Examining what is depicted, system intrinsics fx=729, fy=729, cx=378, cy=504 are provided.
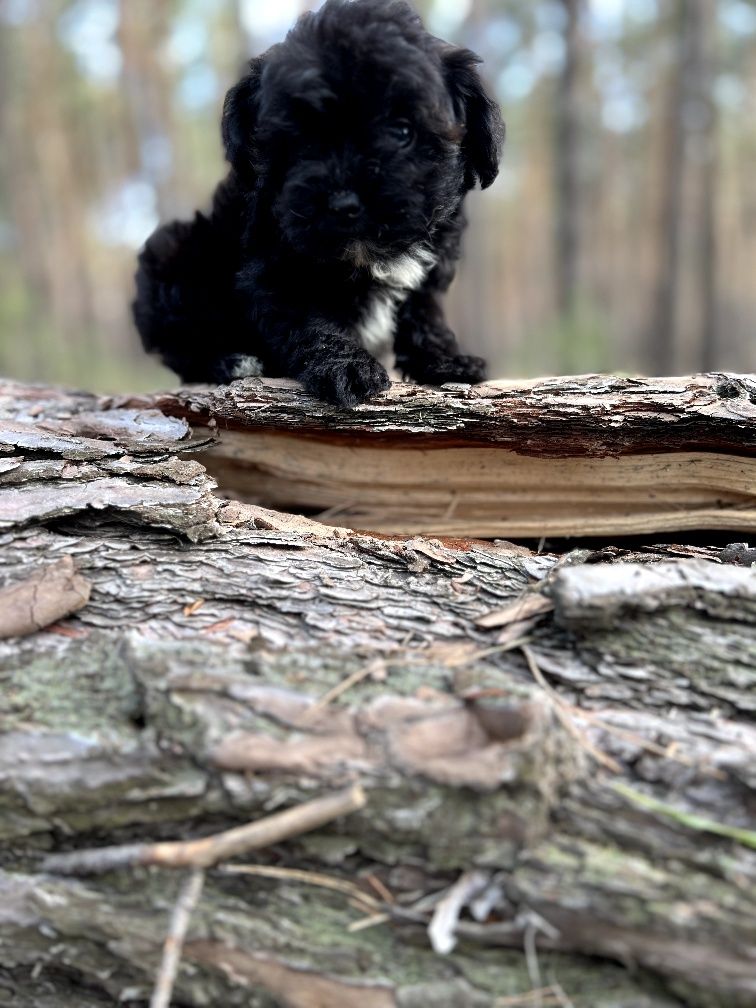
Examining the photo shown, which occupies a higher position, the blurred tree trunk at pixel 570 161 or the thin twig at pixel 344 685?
the blurred tree trunk at pixel 570 161

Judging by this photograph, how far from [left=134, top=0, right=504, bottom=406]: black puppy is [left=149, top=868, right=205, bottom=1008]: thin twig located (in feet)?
5.82

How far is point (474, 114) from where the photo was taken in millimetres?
3014

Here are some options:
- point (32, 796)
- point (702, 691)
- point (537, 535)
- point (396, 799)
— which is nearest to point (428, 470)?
point (537, 535)

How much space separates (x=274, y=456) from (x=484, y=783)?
206 cm

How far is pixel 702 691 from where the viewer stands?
6.35ft

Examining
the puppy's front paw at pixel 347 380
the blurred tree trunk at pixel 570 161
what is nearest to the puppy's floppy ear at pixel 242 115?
the puppy's front paw at pixel 347 380

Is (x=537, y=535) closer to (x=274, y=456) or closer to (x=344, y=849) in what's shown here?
(x=274, y=456)

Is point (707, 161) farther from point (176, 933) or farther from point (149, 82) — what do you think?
point (176, 933)

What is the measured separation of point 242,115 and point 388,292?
3.04ft

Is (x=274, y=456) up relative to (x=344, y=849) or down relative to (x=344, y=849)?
up

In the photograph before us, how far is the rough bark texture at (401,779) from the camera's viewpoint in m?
1.57

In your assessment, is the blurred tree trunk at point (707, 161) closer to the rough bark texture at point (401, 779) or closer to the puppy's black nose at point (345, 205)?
the puppy's black nose at point (345, 205)

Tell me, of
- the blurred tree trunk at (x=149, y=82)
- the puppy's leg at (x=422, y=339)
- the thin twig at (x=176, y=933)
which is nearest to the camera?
the thin twig at (x=176, y=933)

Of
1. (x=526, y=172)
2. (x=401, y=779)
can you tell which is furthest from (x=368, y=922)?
(x=526, y=172)
